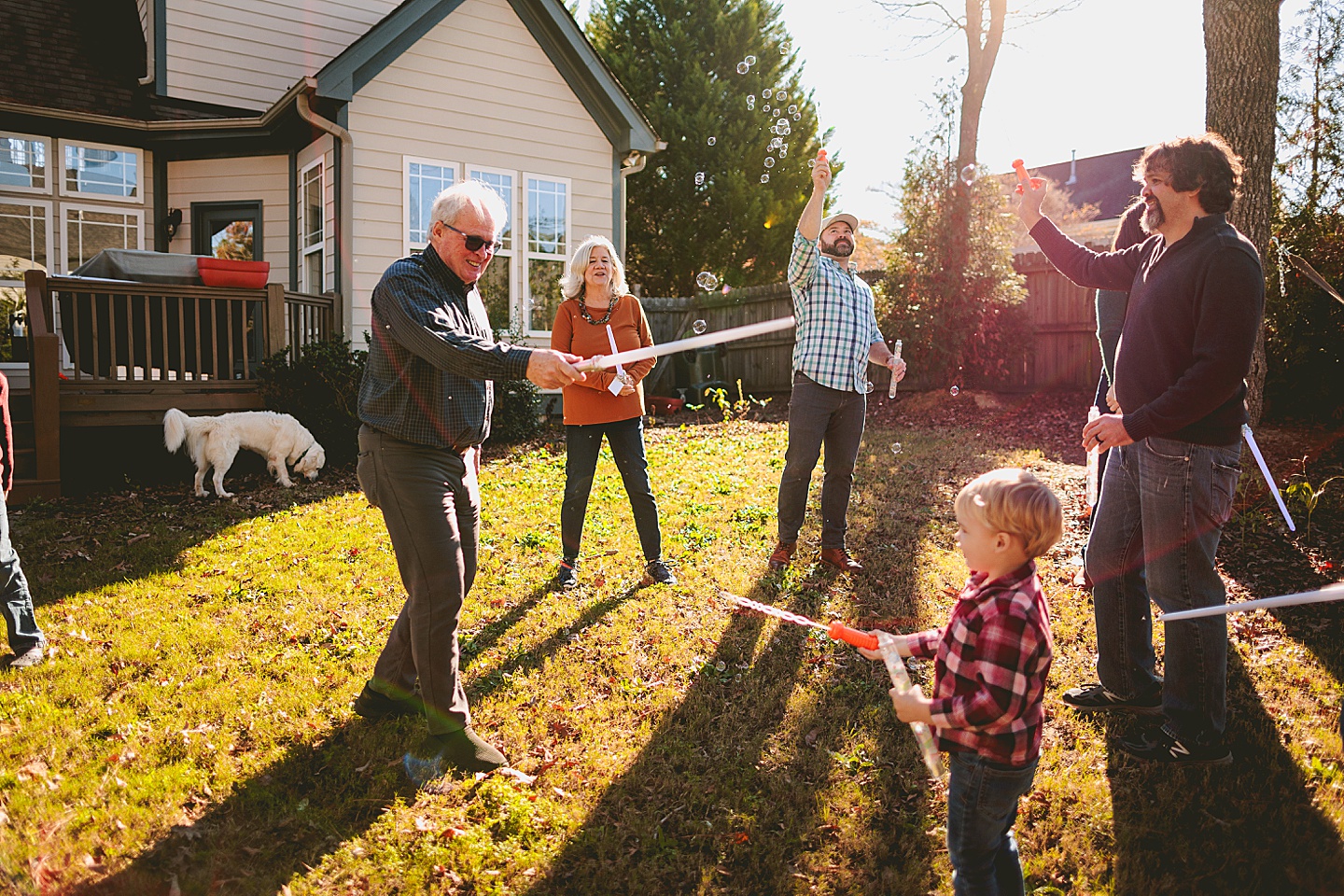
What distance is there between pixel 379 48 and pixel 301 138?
1946 millimetres

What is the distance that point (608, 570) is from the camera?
5.85 meters

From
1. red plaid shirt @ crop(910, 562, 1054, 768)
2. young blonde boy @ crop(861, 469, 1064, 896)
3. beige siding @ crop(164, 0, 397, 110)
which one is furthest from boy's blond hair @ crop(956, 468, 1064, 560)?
beige siding @ crop(164, 0, 397, 110)

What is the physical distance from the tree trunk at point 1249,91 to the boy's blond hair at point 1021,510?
5294mm

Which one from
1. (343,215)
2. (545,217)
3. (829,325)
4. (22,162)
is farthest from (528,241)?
(829,325)

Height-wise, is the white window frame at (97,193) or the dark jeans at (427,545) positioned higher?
the white window frame at (97,193)

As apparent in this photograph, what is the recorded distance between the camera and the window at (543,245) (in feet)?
41.8

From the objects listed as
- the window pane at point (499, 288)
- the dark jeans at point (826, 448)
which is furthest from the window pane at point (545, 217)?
the dark jeans at point (826, 448)

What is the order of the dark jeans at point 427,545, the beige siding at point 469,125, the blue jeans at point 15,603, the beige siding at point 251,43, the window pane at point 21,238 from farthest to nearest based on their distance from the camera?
the beige siding at point 251,43
the window pane at point 21,238
the beige siding at point 469,125
the blue jeans at point 15,603
the dark jeans at point 427,545

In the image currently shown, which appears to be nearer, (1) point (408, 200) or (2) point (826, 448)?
(2) point (826, 448)

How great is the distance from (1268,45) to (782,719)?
6135 millimetres

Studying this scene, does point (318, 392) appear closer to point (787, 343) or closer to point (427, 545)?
point (427, 545)

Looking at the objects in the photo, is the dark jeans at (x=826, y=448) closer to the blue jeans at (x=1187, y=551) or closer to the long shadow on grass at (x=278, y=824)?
the blue jeans at (x=1187, y=551)

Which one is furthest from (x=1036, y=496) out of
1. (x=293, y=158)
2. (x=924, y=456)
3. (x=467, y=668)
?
(x=293, y=158)

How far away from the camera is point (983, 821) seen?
7.35 feet
